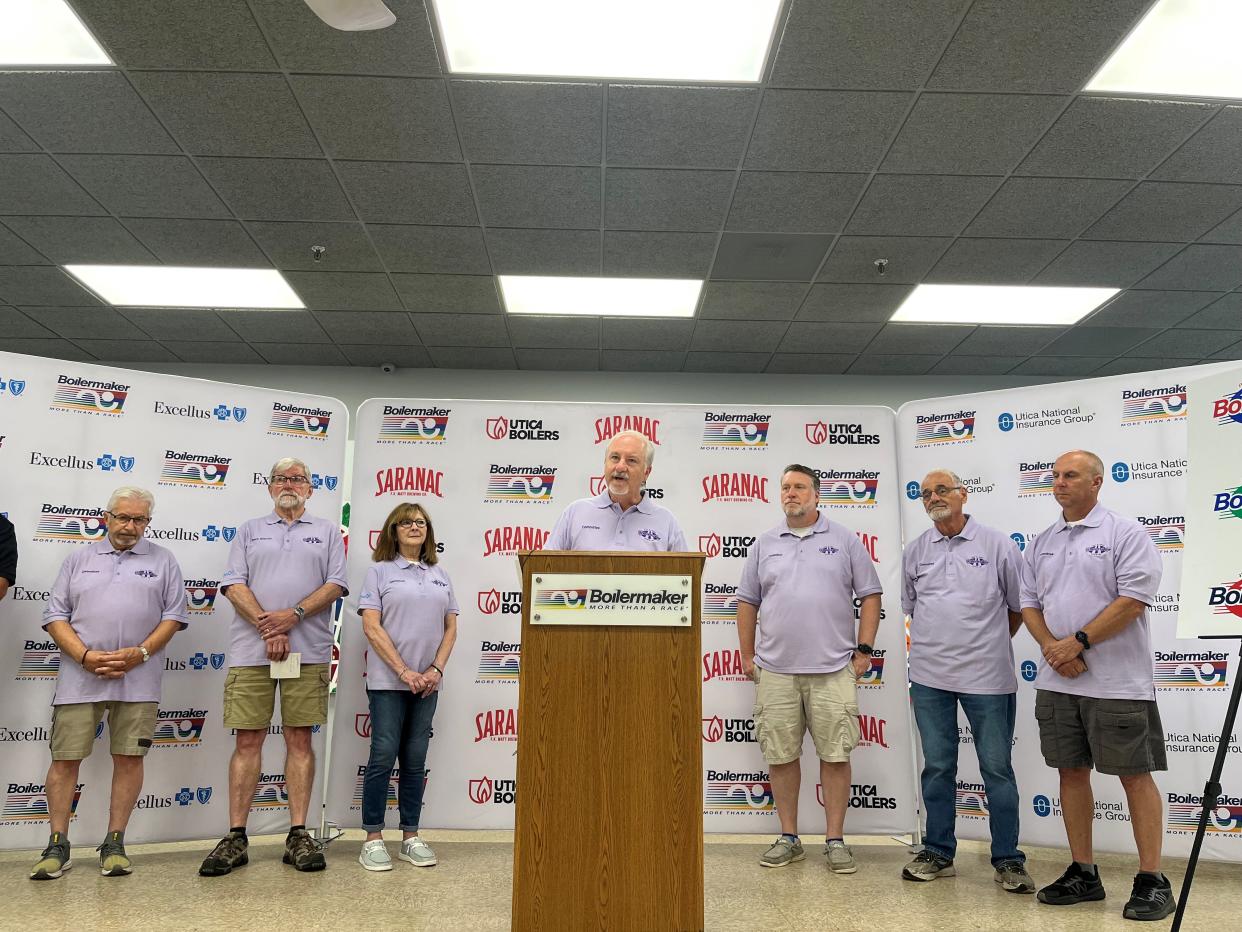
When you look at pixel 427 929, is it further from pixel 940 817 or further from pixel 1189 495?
pixel 1189 495

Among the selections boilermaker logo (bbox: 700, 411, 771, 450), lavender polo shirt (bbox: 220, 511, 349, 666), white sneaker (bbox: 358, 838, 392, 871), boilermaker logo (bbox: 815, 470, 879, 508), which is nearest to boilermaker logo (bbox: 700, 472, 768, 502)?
boilermaker logo (bbox: 700, 411, 771, 450)

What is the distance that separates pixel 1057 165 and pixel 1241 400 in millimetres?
2611

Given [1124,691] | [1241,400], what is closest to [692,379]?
[1124,691]

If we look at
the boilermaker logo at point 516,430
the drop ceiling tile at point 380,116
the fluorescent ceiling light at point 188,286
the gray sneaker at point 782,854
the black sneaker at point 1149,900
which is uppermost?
the drop ceiling tile at point 380,116

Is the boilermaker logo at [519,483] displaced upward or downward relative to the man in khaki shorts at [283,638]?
upward

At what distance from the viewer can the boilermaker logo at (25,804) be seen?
11.1 feet

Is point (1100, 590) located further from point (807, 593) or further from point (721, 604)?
point (721, 604)

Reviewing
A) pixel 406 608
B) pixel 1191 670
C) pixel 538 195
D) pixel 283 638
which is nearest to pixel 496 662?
pixel 406 608

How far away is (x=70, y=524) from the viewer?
11.8 feet

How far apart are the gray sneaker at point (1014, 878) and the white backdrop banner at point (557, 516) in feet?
1.99

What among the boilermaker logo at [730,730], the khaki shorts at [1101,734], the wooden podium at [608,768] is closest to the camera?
the wooden podium at [608,768]

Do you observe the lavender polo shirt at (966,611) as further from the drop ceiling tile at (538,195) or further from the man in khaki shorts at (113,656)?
the man in khaki shorts at (113,656)

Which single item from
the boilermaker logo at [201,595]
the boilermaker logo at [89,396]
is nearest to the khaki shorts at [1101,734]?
the boilermaker logo at [201,595]

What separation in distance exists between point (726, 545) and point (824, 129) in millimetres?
2129
